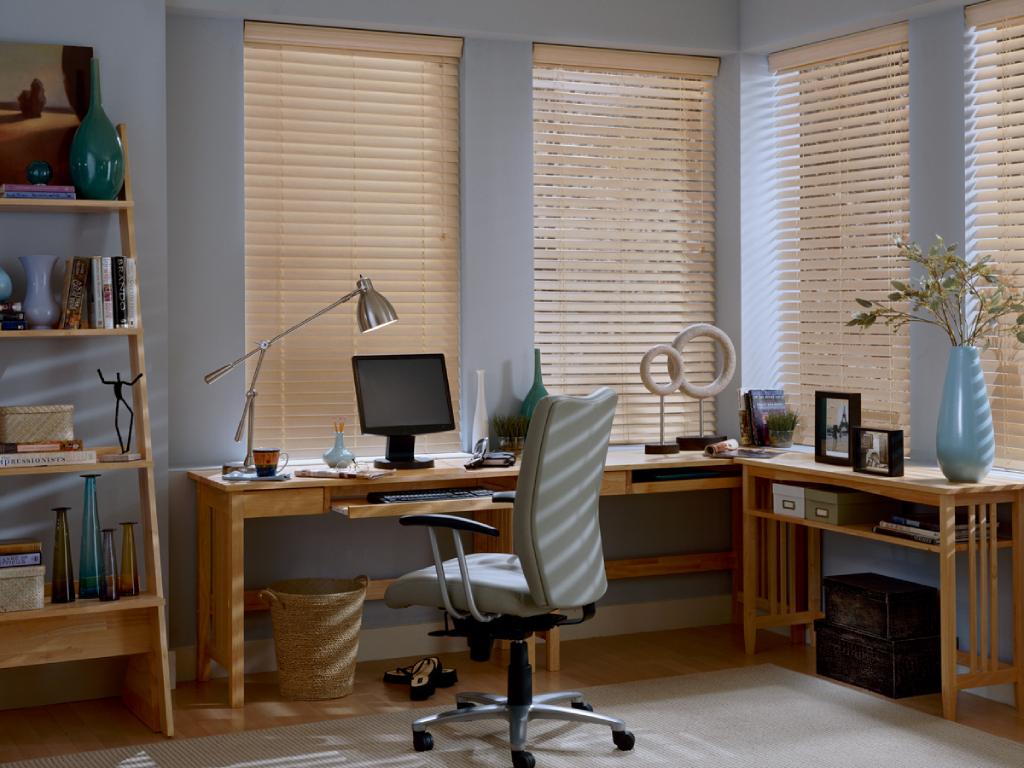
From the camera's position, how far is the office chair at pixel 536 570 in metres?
3.31

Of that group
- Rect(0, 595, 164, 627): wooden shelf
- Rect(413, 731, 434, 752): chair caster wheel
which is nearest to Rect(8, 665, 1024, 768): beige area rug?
Rect(413, 731, 434, 752): chair caster wheel

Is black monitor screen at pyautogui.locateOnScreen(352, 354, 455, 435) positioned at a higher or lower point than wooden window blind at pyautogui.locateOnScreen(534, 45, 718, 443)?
lower

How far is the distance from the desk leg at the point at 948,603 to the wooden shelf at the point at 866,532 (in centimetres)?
5

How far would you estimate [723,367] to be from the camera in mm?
5086

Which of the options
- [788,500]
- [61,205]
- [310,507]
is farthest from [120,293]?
[788,500]

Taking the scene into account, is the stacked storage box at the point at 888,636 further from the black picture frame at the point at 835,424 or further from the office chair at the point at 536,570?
the office chair at the point at 536,570

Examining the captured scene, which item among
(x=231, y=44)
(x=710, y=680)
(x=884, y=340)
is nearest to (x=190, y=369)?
(x=231, y=44)

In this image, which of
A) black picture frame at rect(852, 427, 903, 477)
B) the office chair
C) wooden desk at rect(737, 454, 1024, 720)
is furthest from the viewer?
black picture frame at rect(852, 427, 903, 477)

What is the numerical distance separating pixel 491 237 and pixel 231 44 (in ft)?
4.14

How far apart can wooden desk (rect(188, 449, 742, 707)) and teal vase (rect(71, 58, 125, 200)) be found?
3.45 feet

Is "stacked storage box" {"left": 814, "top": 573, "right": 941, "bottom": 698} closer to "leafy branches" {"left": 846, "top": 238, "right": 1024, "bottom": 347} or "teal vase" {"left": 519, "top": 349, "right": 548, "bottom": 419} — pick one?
"leafy branches" {"left": 846, "top": 238, "right": 1024, "bottom": 347}

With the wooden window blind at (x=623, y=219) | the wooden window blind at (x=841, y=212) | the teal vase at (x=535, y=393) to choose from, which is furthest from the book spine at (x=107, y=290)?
the wooden window blind at (x=841, y=212)

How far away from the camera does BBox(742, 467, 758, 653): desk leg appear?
15.5 ft

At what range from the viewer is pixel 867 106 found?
4781mm
